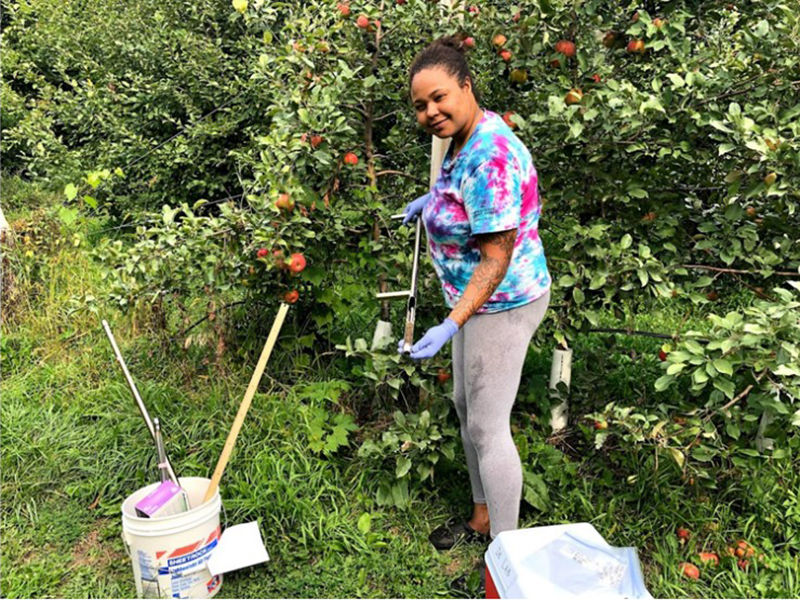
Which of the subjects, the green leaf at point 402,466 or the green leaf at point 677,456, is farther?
the green leaf at point 402,466

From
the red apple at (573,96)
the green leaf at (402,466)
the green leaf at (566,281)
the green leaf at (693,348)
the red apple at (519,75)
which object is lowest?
the green leaf at (402,466)

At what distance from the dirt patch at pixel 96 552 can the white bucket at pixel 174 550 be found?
0.23 m

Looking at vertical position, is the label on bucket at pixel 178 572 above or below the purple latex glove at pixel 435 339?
below

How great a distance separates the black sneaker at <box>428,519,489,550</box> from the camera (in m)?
2.48

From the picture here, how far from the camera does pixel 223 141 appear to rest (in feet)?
16.7

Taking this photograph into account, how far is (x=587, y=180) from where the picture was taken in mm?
2668

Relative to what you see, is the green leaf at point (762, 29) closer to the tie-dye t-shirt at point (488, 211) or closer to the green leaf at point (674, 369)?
the tie-dye t-shirt at point (488, 211)

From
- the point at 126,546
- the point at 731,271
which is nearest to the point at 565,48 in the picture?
the point at 731,271

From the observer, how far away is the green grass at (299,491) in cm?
235

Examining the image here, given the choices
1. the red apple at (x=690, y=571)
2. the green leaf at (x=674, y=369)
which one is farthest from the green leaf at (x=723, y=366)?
the red apple at (x=690, y=571)

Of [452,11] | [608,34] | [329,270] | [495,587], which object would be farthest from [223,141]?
[495,587]

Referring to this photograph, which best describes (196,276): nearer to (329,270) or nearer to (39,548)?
Result: (329,270)

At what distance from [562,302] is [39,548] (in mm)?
2252

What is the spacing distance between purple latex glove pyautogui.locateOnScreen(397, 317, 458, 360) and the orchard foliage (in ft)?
2.46
